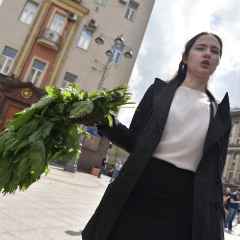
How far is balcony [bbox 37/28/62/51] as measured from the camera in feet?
102

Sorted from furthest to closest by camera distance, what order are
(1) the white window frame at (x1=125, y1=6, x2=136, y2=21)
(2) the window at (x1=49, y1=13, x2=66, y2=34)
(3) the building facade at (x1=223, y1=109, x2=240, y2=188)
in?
1. (3) the building facade at (x1=223, y1=109, x2=240, y2=188)
2. (1) the white window frame at (x1=125, y1=6, x2=136, y2=21)
3. (2) the window at (x1=49, y1=13, x2=66, y2=34)

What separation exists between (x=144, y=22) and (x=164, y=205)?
33463 millimetres

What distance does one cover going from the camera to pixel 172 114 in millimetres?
2723

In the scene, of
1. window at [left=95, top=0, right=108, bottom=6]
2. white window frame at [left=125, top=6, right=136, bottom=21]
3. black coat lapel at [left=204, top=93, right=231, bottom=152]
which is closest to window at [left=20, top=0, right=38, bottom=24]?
window at [left=95, top=0, right=108, bottom=6]

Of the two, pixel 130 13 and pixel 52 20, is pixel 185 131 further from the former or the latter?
pixel 130 13

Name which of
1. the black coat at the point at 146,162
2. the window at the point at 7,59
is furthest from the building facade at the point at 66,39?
the black coat at the point at 146,162

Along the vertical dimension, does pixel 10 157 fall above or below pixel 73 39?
below

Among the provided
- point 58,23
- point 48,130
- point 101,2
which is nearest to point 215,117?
point 48,130

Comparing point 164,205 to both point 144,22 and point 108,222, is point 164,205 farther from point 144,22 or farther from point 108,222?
point 144,22

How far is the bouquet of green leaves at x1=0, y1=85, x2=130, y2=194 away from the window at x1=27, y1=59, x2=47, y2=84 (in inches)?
1099

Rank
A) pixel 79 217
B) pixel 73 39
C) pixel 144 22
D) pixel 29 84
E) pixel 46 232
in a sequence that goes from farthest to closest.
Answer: pixel 144 22 → pixel 73 39 → pixel 29 84 → pixel 79 217 → pixel 46 232

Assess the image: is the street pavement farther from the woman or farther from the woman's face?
the woman's face

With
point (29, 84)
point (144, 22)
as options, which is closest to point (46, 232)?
point (29, 84)

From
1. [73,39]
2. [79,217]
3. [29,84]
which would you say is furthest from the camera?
[73,39]
